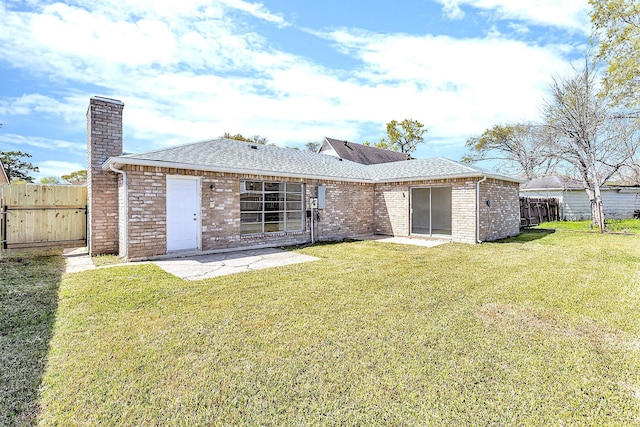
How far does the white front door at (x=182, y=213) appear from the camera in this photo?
27.1 ft

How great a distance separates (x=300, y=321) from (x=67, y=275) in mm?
5428

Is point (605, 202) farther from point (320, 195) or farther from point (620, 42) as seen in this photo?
point (320, 195)

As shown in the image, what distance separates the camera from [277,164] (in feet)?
35.7

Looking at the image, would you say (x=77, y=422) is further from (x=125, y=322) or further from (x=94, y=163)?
(x=94, y=163)

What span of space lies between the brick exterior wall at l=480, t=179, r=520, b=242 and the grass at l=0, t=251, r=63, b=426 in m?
11.3

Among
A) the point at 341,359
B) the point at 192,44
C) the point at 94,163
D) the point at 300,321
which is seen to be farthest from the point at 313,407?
the point at 192,44

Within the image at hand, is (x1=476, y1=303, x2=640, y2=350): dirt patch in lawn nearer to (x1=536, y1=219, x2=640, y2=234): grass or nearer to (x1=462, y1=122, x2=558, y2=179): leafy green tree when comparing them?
(x1=536, y1=219, x2=640, y2=234): grass

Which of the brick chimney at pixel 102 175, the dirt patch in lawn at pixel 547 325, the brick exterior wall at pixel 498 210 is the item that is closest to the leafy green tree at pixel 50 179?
the brick chimney at pixel 102 175

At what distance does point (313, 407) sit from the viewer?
220cm

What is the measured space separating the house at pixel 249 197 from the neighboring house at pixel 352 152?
33.3 feet

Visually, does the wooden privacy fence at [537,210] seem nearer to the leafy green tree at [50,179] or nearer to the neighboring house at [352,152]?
the neighboring house at [352,152]

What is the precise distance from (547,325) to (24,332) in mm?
6154

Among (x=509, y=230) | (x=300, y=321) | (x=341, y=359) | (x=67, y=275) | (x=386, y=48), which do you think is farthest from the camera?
(x=509, y=230)

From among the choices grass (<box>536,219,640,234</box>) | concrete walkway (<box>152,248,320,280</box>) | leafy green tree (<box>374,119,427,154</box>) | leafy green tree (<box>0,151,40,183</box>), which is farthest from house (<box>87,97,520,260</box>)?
leafy green tree (<box>0,151,40,183</box>)
